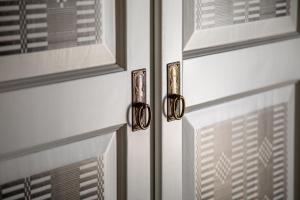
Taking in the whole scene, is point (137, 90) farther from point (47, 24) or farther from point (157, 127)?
point (47, 24)

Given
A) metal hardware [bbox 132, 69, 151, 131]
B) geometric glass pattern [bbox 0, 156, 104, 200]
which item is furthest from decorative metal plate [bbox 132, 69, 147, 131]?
geometric glass pattern [bbox 0, 156, 104, 200]

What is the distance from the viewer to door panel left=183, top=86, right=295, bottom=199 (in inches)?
61.8

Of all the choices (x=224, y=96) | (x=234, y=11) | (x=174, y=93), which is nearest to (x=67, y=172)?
(x=174, y=93)

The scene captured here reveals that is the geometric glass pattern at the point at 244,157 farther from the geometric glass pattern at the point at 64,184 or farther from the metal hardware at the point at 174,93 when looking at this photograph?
the geometric glass pattern at the point at 64,184

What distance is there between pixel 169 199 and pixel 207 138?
17cm

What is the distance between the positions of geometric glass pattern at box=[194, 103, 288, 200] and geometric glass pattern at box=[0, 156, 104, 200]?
0.95ft

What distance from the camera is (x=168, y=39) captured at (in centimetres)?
144

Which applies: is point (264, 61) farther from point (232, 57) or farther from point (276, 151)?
point (276, 151)

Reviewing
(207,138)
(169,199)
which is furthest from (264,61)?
(169,199)

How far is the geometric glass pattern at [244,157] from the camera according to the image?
1.60 metres

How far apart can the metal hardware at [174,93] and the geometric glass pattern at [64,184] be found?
21 cm

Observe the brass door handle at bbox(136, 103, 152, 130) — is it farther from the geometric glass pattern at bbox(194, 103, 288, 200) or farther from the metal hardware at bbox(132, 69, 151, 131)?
the geometric glass pattern at bbox(194, 103, 288, 200)

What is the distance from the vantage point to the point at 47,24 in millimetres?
1235

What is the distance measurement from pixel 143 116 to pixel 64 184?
0.74 ft
